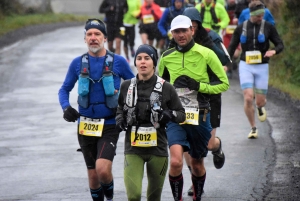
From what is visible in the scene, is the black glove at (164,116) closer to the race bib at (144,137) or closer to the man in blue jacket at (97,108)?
the race bib at (144,137)

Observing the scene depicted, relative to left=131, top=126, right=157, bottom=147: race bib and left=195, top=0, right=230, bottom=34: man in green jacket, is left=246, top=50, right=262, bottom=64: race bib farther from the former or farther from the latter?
left=131, top=126, right=157, bottom=147: race bib

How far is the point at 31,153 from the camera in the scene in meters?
11.9

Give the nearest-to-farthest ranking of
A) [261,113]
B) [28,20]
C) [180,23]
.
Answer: [180,23] → [261,113] → [28,20]

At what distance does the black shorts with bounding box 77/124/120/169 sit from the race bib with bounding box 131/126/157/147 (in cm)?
53

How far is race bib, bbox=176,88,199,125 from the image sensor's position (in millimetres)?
8289

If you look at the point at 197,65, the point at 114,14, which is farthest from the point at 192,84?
the point at 114,14

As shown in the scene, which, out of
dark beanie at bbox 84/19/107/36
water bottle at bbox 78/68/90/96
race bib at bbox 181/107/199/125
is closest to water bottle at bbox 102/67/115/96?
water bottle at bbox 78/68/90/96

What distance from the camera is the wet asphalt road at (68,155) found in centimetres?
942

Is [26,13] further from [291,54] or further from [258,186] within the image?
[258,186]

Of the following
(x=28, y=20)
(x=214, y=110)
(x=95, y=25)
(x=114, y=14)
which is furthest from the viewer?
(x=28, y=20)

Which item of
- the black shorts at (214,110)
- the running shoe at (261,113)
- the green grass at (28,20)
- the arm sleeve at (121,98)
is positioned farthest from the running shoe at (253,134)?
the green grass at (28,20)

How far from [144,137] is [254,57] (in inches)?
225

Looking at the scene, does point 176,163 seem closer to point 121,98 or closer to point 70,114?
point 121,98

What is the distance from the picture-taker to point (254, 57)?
12695 millimetres
